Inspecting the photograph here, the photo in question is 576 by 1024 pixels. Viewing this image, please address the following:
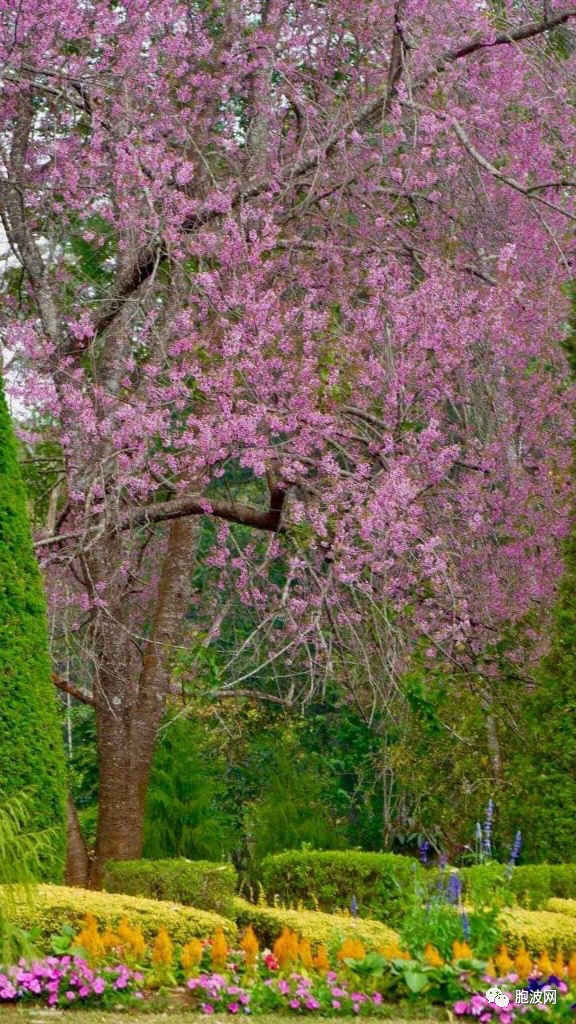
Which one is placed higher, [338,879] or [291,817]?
[291,817]

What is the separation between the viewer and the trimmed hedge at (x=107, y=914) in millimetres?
5598

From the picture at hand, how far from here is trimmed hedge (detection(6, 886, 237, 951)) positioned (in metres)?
5.60

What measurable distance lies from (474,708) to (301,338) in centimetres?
319

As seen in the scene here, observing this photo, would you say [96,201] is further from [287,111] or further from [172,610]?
[172,610]

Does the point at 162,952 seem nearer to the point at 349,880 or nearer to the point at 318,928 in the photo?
the point at 318,928

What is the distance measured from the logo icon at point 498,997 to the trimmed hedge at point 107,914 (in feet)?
5.04

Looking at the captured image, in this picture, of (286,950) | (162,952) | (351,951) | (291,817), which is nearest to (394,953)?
(351,951)

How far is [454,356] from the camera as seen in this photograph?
798 centimetres

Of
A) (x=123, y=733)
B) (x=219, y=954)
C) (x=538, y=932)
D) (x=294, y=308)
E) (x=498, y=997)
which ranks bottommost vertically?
(x=498, y=997)

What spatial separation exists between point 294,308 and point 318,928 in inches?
144

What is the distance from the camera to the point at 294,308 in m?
7.89

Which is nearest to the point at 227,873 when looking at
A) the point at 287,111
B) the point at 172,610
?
the point at 172,610

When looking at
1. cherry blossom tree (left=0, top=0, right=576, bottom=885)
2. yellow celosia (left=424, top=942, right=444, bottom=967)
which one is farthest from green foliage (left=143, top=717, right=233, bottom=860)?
yellow celosia (left=424, top=942, right=444, bottom=967)

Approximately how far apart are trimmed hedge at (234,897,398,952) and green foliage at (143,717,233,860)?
371 centimetres
